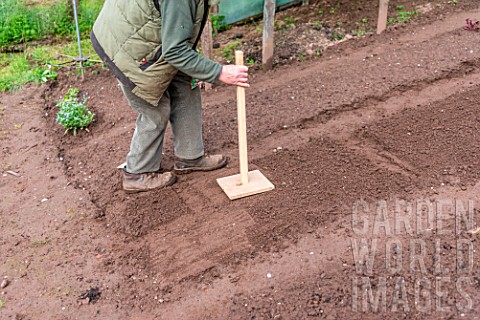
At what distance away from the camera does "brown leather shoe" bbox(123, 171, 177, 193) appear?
12.4 ft

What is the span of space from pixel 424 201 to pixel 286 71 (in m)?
2.37

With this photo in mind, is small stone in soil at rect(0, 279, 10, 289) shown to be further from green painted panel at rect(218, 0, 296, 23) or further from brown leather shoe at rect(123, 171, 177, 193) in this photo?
green painted panel at rect(218, 0, 296, 23)

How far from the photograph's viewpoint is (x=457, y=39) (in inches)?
221

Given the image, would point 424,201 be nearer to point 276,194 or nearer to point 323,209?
point 323,209

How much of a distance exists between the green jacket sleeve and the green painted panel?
368 centimetres

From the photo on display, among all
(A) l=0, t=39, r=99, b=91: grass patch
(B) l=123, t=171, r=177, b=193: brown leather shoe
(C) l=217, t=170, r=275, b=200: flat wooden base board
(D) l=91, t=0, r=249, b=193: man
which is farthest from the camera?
(A) l=0, t=39, r=99, b=91: grass patch

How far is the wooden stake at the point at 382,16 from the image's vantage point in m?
5.80

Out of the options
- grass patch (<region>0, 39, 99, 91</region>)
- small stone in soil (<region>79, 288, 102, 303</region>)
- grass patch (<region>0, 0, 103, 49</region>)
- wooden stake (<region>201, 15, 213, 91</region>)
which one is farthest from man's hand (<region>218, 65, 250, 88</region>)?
grass patch (<region>0, 0, 103, 49</region>)

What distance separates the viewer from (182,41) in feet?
9.95

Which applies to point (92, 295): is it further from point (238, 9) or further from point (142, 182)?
point (238, 9)

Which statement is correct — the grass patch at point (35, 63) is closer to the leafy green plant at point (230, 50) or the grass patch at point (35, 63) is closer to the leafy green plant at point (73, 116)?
the leafy green plant at point (73, 116)

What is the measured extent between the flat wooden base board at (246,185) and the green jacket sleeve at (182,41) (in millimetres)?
844

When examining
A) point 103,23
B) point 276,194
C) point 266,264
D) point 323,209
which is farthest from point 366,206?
point 103,23

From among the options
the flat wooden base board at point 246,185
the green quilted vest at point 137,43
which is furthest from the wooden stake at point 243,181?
the green quilted vest at point 137,43
